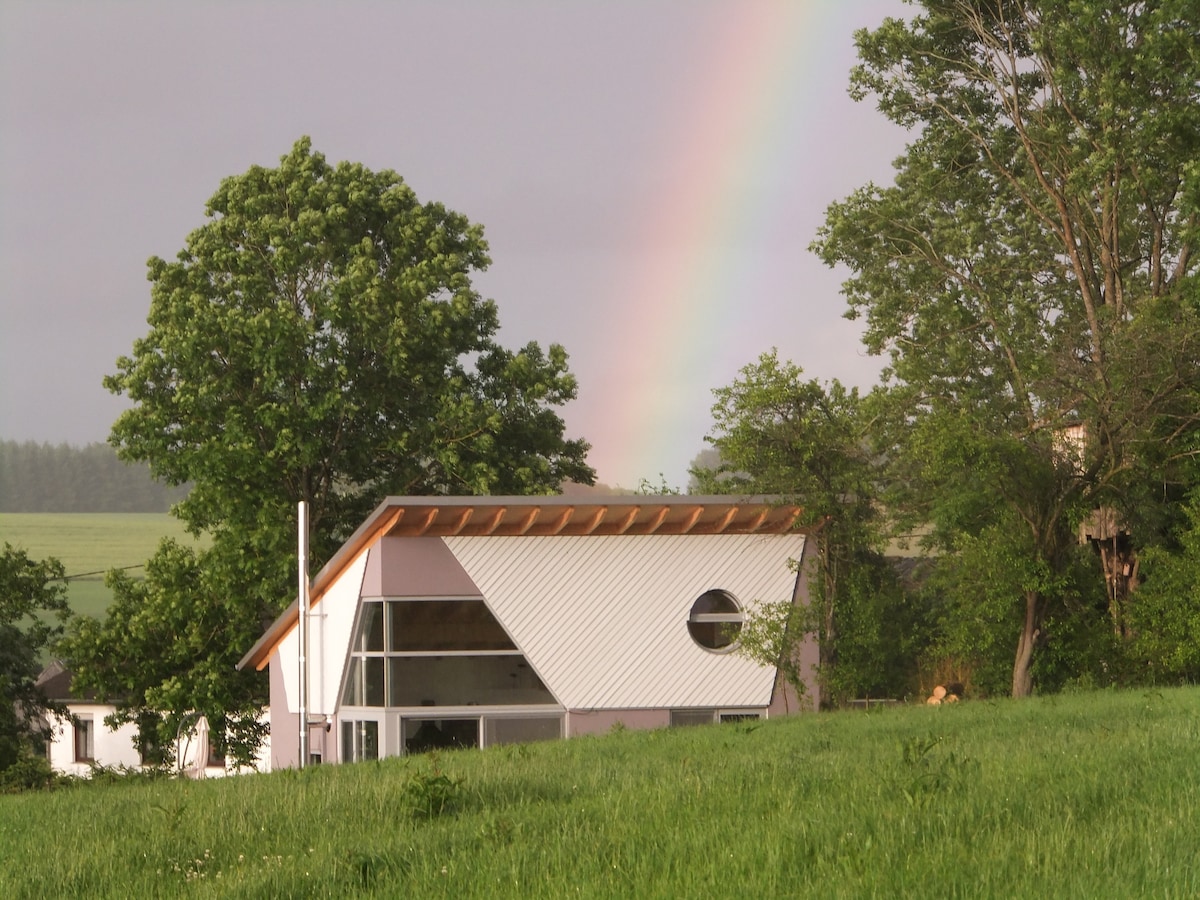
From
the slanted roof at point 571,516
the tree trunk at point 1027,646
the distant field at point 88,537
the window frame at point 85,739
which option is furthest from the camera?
the distant field at point 88,537

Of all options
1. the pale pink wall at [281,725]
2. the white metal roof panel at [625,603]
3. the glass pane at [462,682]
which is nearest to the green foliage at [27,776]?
the pale pink wall at [281,725]

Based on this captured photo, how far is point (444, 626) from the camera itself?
2805 cm

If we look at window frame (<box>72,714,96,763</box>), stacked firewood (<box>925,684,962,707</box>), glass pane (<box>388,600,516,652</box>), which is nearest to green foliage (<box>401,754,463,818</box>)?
glass pane (<box>388,600,516,652</box>)

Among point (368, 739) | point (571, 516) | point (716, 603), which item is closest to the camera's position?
point (571, 516)

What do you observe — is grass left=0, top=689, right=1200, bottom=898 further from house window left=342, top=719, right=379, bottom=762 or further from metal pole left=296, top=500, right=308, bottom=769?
metal pole left=296, top=500, right=308, bottom=769

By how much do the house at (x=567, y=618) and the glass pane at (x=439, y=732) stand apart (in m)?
0.03

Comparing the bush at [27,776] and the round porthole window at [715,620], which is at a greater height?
the round porthole window at [715,620]

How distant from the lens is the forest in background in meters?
107

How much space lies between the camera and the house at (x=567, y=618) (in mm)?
27781

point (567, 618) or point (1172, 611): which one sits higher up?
point (567, 618)

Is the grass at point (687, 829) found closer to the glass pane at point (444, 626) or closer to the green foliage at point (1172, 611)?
the glass pane at point (444, 626)

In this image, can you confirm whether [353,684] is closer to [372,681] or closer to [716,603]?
[372,681]

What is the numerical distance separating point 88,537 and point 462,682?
7966cm

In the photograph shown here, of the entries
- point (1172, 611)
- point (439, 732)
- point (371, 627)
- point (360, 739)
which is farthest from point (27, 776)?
point (1172, 611)
